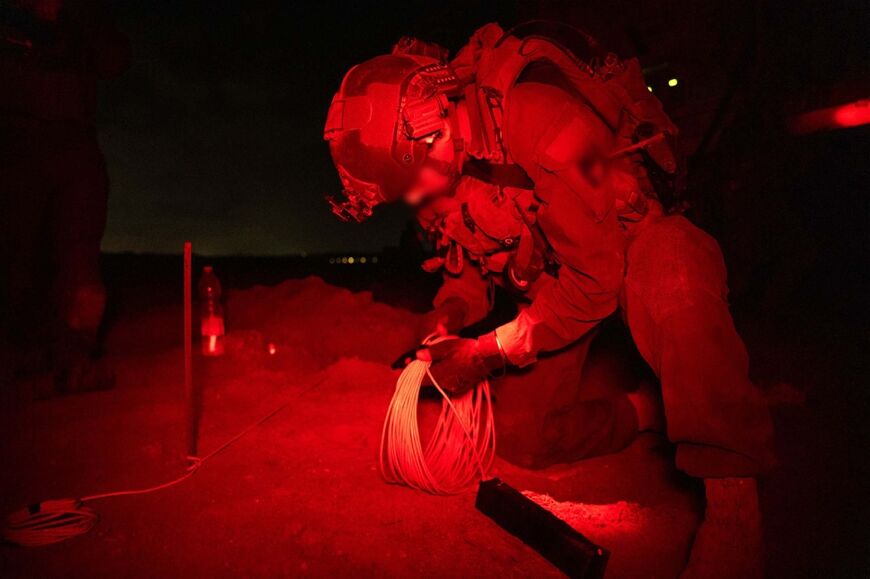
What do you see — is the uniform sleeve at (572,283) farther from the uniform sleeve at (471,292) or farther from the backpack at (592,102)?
the uniform sleeve at (471,292)

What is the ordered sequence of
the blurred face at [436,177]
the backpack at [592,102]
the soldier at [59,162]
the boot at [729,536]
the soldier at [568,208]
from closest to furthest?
the boot at [729,536] < the soldier at [568,208] < the backpack at [592,102] < the blurred face at [436,177] < the soldier at [59,162]

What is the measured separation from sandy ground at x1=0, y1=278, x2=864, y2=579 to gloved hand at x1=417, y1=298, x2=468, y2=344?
87cm

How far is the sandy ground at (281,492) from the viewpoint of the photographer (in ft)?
→ 7.39

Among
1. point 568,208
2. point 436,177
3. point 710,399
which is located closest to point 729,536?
point 710,399

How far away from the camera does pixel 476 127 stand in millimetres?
2771

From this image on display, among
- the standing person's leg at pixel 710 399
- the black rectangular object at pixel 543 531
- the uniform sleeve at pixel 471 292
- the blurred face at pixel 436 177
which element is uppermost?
the blurred face at pixel 436 177

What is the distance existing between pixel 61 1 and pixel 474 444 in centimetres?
512

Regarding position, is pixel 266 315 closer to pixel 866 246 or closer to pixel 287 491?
pixel 287 491

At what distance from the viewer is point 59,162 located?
4484 mm

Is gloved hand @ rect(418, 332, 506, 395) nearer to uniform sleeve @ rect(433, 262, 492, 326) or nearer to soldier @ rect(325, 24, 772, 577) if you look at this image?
soldier @ rect(325, 24, 772, 577)

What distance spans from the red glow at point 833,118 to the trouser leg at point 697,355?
4.53 metres

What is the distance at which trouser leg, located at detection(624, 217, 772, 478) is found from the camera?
6.96ft

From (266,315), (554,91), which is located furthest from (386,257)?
(554,91)

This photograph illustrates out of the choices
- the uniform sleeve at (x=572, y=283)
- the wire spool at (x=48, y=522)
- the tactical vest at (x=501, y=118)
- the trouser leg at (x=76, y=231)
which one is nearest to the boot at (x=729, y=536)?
the uniform sleeve at (x=572, y=283)
